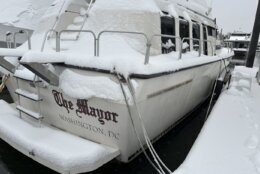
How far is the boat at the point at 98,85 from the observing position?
312 centimetres

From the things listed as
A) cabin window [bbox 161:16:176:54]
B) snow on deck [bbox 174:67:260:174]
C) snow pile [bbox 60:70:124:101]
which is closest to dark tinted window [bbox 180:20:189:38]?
cabin window [bbox 161:16:176:54]

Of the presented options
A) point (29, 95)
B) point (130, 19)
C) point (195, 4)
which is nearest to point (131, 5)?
point (130, 19)

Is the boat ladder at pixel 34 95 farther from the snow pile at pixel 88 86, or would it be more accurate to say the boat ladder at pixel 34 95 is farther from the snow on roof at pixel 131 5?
the snow on roof at pixel 131 5

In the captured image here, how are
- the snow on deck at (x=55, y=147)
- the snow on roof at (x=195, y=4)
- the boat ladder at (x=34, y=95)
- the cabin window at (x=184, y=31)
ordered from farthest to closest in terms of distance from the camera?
the cabin window at (x=184, y=31) → the snow on roof at (x=195, y=4) → the boat ladder at (x=34, y=95) → the snow on deck at (x=55, y=147)

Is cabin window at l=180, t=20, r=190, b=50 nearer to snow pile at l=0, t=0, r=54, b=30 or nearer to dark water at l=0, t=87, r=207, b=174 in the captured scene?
dark water at l=0, t=87, r=207, b=174

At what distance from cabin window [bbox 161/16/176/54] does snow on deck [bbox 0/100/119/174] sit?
1982 millimetres

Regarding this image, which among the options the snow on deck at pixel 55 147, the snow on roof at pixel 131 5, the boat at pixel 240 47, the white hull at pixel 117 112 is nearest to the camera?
the snow on deck at pixel 55 147

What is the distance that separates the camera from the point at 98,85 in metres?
3.24

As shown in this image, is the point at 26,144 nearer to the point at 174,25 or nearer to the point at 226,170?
the point at 226,170

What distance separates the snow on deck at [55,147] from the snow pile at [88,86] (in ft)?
1.88

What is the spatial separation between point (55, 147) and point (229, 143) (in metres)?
1.97

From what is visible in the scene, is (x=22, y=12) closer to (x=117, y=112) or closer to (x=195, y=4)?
(x=195, y=4)

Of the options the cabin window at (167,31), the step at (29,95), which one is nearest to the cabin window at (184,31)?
the cabin window at (167,31)

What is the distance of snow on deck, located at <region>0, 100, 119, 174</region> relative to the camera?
9.62ft
